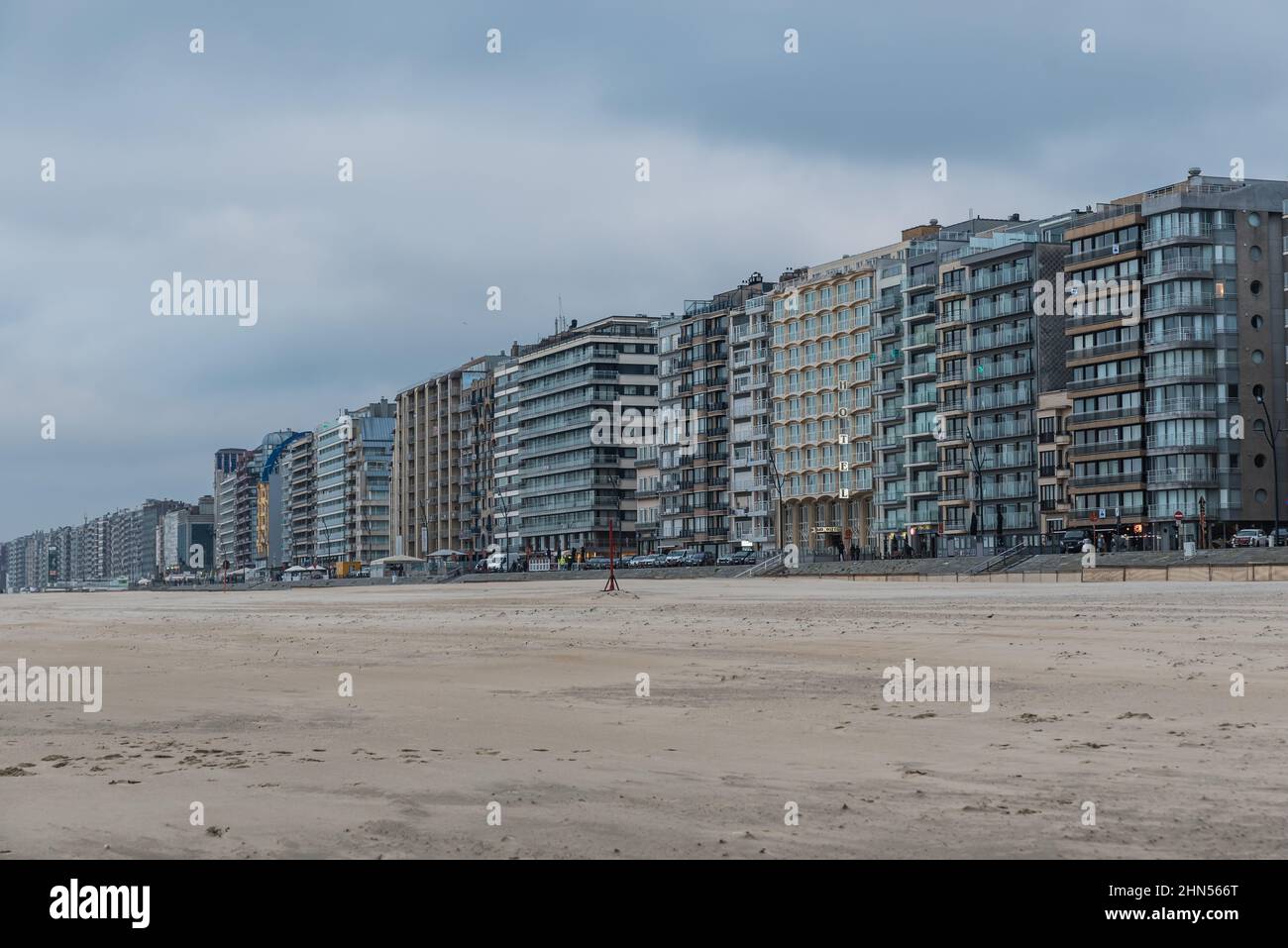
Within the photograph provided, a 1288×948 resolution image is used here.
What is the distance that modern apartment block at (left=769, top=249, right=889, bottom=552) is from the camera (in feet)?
497

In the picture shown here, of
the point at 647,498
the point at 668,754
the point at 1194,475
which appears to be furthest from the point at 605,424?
the point at 668,754

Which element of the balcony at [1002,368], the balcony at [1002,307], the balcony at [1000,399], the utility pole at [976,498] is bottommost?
the utility pole at [976,498]

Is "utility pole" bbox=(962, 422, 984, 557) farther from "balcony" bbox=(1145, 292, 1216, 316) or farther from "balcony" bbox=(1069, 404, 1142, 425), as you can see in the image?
"balcony" bbox=(1145, 292, 1216, 316)

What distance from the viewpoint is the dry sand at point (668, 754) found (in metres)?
10.0

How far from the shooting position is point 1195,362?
11431 centimetres

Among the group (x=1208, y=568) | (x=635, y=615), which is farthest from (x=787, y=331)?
(x=635, y=615)

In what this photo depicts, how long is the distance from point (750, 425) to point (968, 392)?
119 ft

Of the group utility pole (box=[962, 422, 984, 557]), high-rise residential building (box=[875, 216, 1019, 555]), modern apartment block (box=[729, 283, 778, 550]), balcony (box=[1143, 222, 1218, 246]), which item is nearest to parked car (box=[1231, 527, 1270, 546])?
balcony (box=[1143, 222, 1218, 246])

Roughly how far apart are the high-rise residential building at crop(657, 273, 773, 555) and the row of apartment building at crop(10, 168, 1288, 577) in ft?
0.97

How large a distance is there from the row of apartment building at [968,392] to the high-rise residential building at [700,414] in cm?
30

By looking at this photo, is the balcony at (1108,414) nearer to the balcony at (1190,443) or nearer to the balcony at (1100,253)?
the balcony at (1190,443)

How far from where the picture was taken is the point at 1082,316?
403 feet

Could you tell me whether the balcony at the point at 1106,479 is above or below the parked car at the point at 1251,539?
above

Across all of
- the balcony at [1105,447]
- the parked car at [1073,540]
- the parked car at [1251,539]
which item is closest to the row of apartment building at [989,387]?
the balcony at [1105,447]
